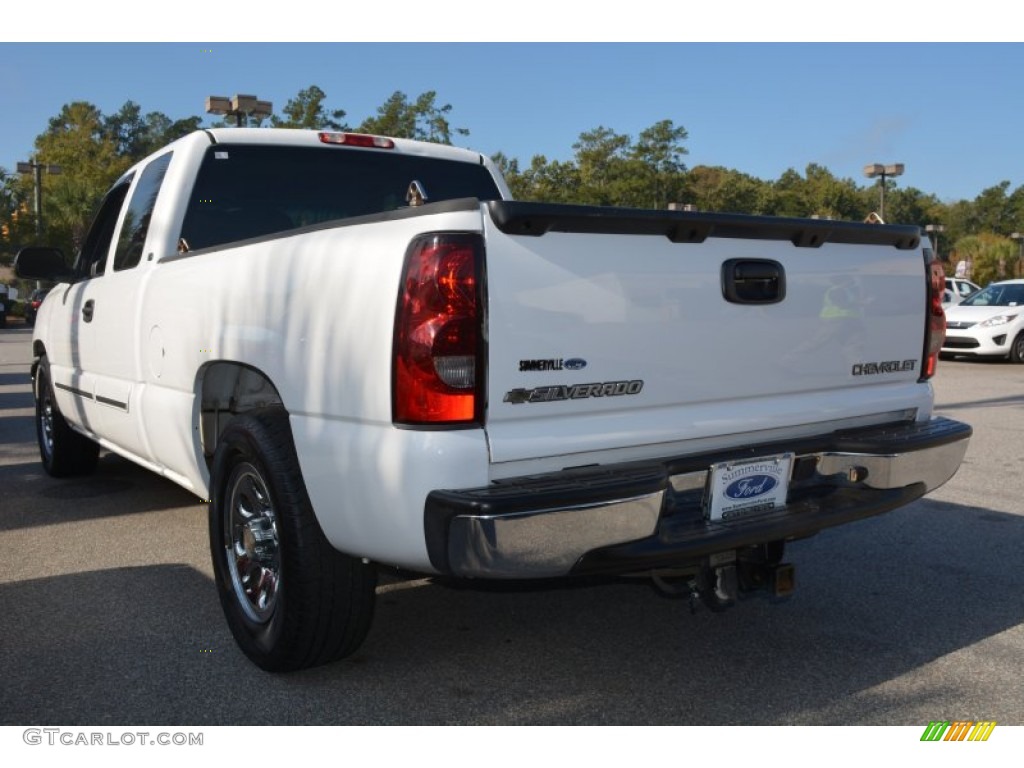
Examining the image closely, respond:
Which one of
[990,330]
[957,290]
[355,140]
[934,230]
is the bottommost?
[990,330]

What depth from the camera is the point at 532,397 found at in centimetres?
267

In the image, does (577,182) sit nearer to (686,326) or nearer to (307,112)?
(307,112)

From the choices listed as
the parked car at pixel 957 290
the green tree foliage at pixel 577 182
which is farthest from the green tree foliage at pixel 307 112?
the parked car at pixel 957 290

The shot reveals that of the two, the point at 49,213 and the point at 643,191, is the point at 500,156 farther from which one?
the point at 49,213

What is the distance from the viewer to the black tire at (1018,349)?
16431 mm

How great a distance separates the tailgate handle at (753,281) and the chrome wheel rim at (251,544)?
168cm

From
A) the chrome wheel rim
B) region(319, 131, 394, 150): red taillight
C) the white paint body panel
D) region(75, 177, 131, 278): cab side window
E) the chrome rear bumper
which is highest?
region(319, 131, 394, 150): red taillight

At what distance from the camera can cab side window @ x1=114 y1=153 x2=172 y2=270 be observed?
15.5 feet

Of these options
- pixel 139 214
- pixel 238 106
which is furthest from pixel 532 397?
pixel 238 106

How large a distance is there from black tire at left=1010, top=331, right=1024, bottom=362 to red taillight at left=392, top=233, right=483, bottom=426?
53.3 feet

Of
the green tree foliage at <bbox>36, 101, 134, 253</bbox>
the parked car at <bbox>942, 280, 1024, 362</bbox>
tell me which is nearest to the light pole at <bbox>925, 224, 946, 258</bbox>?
the parked car at <bbox>942, 280, 1024, 362</bbox>

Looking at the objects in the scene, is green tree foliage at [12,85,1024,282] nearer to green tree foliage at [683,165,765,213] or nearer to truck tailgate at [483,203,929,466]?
green tree foliage at [683,165,765,213]

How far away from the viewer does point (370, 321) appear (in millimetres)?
2697

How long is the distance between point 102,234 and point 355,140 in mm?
1784
